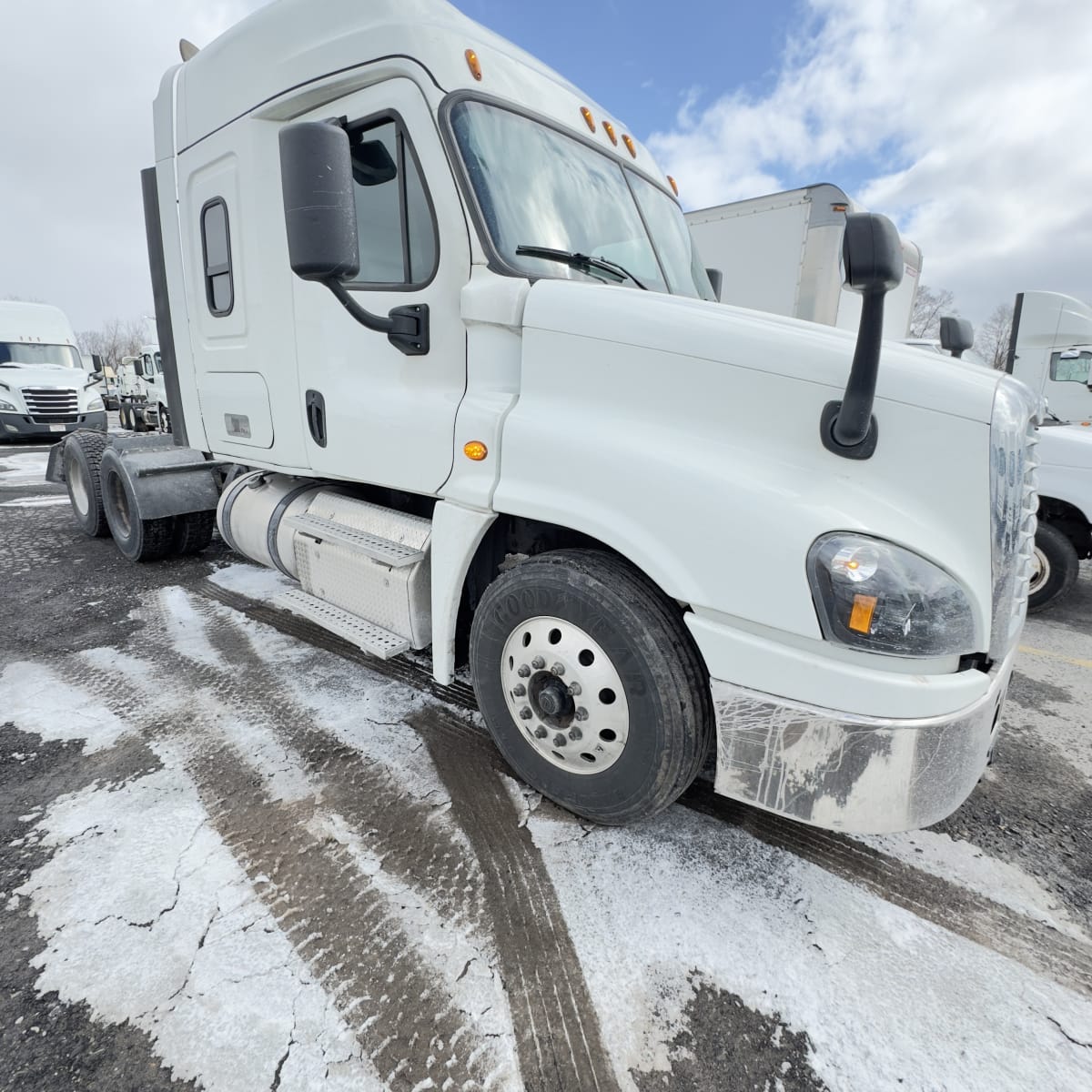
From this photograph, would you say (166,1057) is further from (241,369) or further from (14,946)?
(241,369)

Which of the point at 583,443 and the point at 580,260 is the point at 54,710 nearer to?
the point at 583,443

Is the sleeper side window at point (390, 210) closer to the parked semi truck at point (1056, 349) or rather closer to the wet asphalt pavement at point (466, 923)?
the wet asphalt pavement at point (466, 923)

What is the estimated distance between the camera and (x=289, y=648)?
12.4 ft

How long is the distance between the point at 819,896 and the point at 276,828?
1916 millimetres

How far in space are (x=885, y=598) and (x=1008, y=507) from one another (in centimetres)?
45

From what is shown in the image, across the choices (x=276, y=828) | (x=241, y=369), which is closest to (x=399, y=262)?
(x=241, y=369)

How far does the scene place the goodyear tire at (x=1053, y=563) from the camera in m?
4.73

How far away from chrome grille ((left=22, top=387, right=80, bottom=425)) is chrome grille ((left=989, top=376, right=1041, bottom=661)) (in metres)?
19.0

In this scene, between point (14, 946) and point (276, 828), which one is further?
point (276, 828)

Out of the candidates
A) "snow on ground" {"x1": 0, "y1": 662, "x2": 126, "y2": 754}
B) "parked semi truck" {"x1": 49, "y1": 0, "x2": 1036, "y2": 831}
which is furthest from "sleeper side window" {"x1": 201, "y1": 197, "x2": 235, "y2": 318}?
"snow on ground" {"x1": 0, "y1": 662, "x2": 126, "y2": 754}

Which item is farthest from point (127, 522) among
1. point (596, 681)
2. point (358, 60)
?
→ point (596, 681)

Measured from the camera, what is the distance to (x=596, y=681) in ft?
6.86

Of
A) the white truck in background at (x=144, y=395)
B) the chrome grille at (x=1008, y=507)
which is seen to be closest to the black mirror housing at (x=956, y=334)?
the chrome grille at (x=1008, y=507)

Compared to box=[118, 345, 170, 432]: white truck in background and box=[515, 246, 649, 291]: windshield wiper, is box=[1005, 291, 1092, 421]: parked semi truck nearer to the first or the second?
box=[515, 246, 649, 291]: windshield wiper
